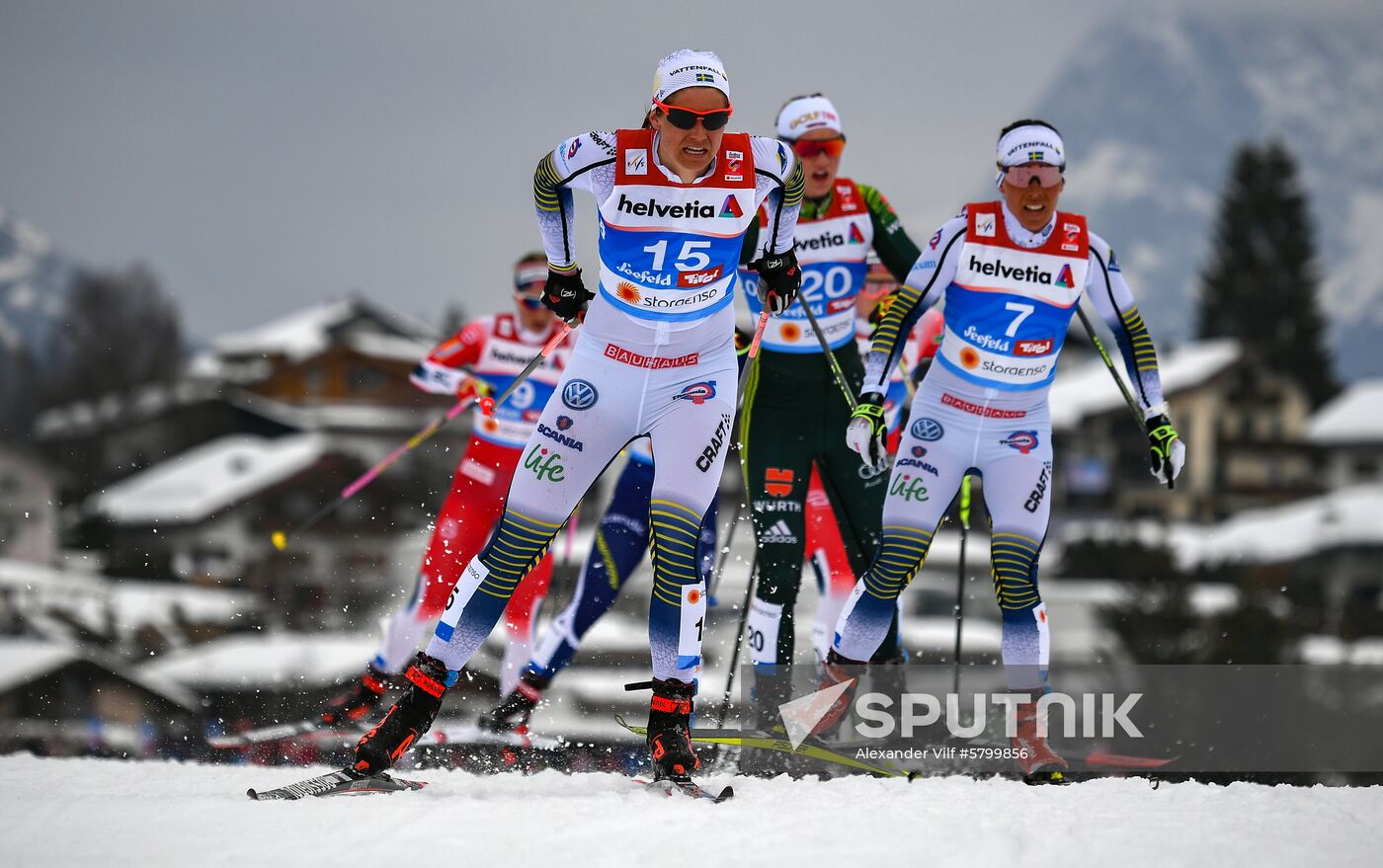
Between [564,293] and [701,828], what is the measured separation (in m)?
2.30

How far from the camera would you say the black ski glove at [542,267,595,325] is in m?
5.81

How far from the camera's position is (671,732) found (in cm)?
546

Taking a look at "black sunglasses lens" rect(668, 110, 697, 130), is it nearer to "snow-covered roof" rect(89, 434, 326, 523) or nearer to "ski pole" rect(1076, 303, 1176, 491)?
"ski pole" rect(1076, 303, 1176, 491)

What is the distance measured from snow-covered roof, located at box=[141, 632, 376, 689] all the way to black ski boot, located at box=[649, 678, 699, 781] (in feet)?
82.7

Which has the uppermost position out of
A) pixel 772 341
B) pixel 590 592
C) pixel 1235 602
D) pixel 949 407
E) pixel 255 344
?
pixel 255 344

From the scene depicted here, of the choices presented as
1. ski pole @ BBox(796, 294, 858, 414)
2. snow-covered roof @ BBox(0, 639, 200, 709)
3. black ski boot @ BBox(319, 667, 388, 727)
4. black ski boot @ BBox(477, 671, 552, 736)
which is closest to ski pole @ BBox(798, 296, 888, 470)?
ski pole @ BBox(796, 294, 858, 414)

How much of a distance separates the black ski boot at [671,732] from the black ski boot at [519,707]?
2.50m

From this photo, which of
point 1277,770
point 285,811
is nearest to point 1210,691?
point 1277,770

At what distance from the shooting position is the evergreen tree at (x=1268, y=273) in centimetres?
7400

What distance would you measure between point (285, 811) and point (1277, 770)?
18.8ft

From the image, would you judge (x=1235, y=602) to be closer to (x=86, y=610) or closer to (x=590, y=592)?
(x=86, y=610)

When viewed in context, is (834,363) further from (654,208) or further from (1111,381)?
(1111,381)

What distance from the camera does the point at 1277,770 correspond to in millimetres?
7902

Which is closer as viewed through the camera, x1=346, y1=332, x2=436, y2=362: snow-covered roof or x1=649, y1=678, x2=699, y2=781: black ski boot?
x1=649, y1=678, x2=699, y2=781: black ski boot
